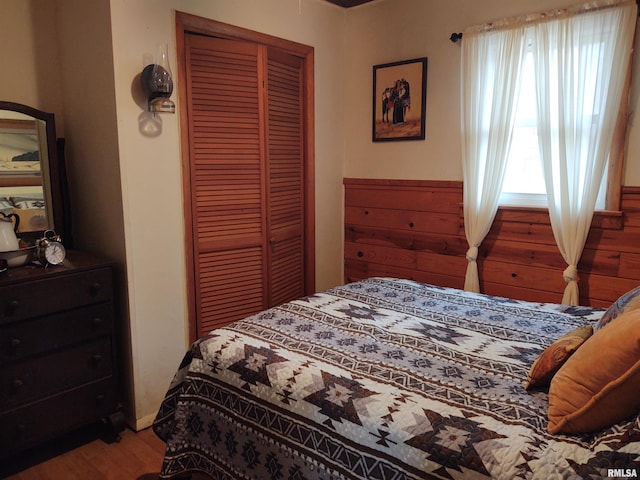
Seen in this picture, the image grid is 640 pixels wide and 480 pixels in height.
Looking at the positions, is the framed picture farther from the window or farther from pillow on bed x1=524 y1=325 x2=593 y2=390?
pillow on bed x1=524 y1=325 x2=593 y2=390

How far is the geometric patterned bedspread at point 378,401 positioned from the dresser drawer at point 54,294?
692 mm

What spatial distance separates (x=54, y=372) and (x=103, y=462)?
18.9 inches

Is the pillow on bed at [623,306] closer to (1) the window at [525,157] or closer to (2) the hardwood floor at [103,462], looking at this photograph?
(1) the window at [525,157]

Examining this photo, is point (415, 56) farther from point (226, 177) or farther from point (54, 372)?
point (54, 372)

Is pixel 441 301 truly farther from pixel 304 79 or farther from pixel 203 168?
pixel 304 79

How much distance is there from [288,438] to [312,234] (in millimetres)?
2076

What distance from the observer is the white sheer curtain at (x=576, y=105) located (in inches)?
91.5

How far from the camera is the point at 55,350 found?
210 cm

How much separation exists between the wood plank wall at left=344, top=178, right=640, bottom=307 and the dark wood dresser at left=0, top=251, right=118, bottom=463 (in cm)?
189

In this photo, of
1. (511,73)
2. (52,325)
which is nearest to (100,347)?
(52,325)

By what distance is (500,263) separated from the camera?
2.86m

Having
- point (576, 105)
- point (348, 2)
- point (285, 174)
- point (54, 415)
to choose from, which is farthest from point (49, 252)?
point (576, 105)

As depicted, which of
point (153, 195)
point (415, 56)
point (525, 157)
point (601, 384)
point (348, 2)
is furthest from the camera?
point (348, 2)

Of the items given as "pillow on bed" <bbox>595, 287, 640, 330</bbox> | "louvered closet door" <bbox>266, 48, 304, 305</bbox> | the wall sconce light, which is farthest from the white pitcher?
"pillow on bed" <bbox>595, 287, 640, 330</bbox>
